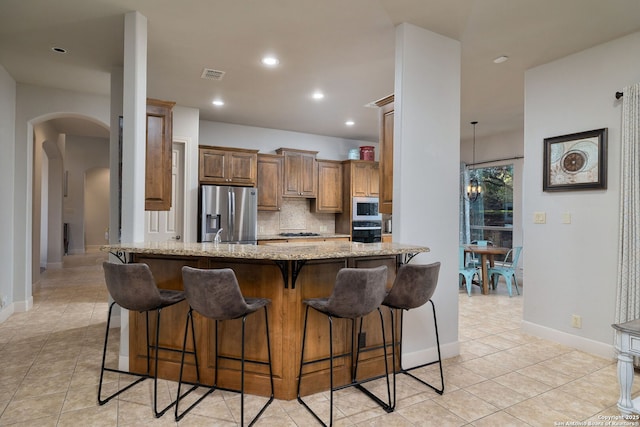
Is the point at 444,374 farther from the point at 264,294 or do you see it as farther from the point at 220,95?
the point at 220,95

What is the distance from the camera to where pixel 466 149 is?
7574 mm

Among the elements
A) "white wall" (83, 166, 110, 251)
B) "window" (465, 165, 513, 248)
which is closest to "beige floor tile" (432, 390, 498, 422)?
"window" (465, 165, 513, 248)

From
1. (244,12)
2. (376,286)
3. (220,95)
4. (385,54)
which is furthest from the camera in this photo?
(220,95)

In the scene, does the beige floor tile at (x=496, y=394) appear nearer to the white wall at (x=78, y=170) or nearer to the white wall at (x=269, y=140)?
the white wall at (x=269, y=140)

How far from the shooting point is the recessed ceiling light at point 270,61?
3.58 m

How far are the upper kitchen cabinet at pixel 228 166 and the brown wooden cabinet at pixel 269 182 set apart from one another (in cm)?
21

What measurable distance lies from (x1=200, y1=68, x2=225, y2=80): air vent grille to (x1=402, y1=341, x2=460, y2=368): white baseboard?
3.36 m

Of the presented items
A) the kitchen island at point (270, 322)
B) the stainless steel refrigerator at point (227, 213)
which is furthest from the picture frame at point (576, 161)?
the stainless steel refrigerator at point (227, 213)

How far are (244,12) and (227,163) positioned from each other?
10.0 ft

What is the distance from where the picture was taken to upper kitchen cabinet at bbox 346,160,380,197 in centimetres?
665

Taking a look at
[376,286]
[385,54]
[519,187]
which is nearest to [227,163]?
[385,54]

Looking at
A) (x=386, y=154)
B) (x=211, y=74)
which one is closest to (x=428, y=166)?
(x=386, y=154)

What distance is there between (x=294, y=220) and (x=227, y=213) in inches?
66.7

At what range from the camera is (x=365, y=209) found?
6738mm
